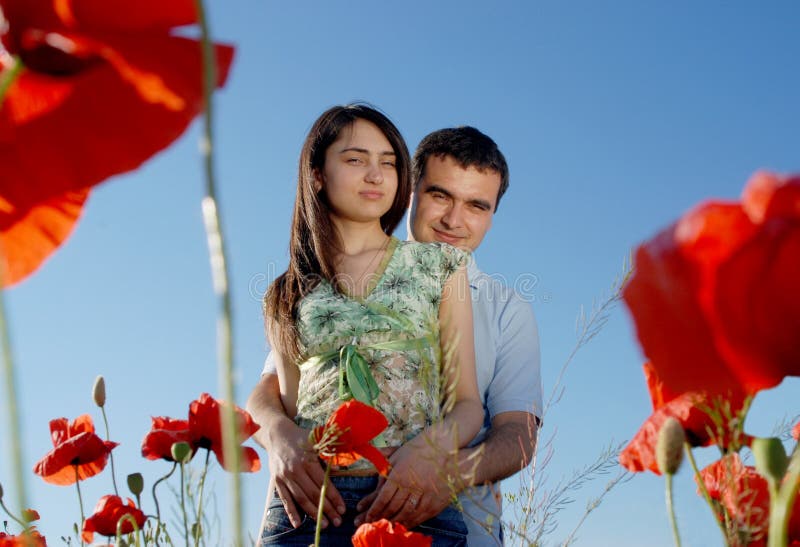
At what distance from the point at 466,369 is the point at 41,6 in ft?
5.45

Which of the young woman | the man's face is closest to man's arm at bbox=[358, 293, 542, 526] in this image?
the young woman

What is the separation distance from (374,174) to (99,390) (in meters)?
0.92

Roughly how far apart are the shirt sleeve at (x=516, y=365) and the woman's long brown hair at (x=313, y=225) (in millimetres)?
630

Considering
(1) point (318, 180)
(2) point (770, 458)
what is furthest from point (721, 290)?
(1) point (318, 180)

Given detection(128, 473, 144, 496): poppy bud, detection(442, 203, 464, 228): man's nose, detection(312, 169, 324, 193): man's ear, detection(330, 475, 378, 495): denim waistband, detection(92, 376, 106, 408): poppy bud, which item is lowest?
detection(330, 475, 378, 495): denim waistband

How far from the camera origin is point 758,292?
1.28 ft

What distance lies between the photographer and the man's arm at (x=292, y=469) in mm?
1819

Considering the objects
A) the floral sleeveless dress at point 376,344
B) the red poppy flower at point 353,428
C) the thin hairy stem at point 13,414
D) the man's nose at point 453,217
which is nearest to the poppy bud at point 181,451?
the red poppy flower at point 353,428

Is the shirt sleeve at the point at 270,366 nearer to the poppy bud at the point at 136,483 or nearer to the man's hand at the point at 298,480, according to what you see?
the man's hand at the point at 298,480

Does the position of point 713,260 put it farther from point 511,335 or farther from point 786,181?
point 511,335

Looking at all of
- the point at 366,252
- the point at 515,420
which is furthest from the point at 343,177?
the point at 515,420

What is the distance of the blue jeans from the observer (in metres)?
1.86

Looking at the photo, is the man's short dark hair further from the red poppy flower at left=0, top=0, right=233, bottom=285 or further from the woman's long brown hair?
the red poppy flower at left=0, top=0, right=233, bottom=285

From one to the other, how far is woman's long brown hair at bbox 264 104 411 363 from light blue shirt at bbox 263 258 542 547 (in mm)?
350
